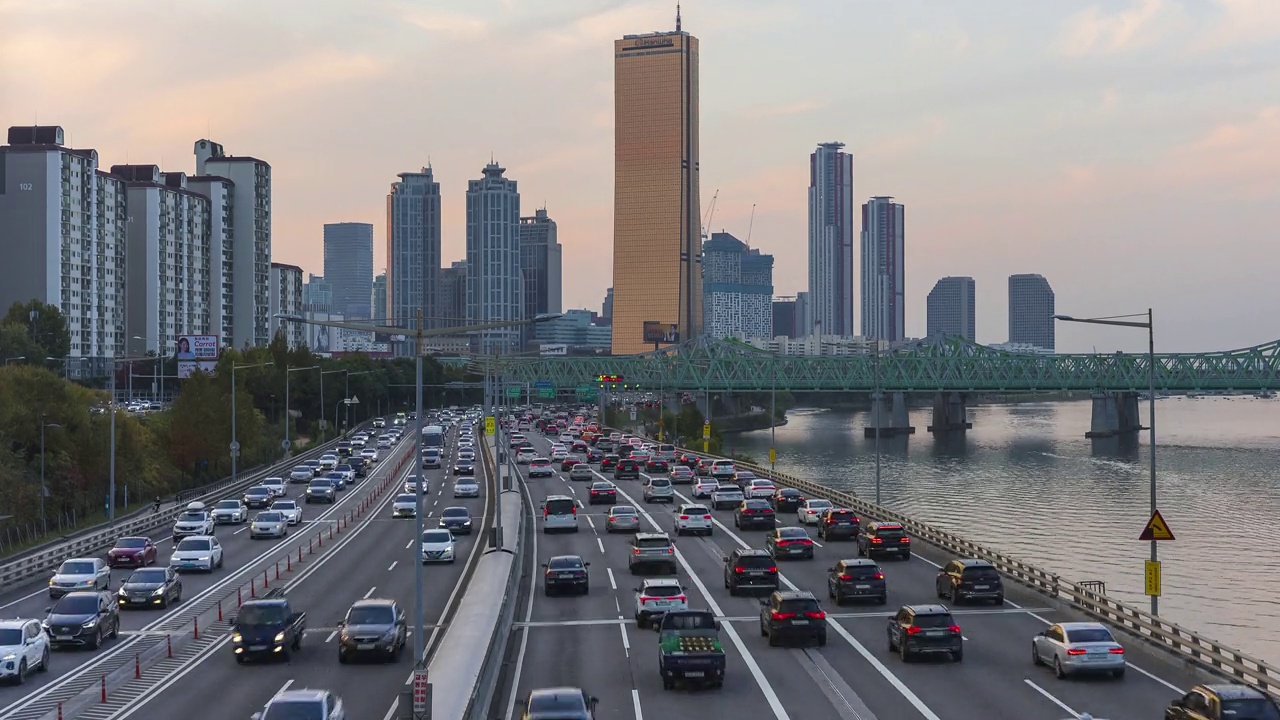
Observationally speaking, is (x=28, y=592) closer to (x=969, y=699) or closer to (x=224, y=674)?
(x=224, y=674)

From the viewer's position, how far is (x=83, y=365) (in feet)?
573

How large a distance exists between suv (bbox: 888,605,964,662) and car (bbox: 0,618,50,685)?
65.8ft

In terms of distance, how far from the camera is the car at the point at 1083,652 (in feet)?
92.7

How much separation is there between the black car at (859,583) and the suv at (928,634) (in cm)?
776

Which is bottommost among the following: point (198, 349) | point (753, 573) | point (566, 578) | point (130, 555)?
point (130, 555)

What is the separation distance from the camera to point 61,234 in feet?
550

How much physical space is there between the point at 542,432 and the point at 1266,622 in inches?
5116

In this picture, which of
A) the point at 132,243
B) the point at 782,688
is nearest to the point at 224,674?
the point at 782,688

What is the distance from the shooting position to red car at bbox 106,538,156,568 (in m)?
49.0

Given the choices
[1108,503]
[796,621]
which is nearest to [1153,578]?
[796,621]

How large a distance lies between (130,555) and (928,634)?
3201 cm

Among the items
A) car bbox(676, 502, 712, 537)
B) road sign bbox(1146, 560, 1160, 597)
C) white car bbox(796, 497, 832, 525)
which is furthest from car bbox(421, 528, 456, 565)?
road sign bbox(1146, 560, 1160, 597)

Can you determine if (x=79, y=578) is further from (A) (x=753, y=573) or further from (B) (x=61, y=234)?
(B) (x=61, y=234)

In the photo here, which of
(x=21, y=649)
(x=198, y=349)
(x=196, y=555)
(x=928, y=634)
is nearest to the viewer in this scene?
(x=21, y=649)
